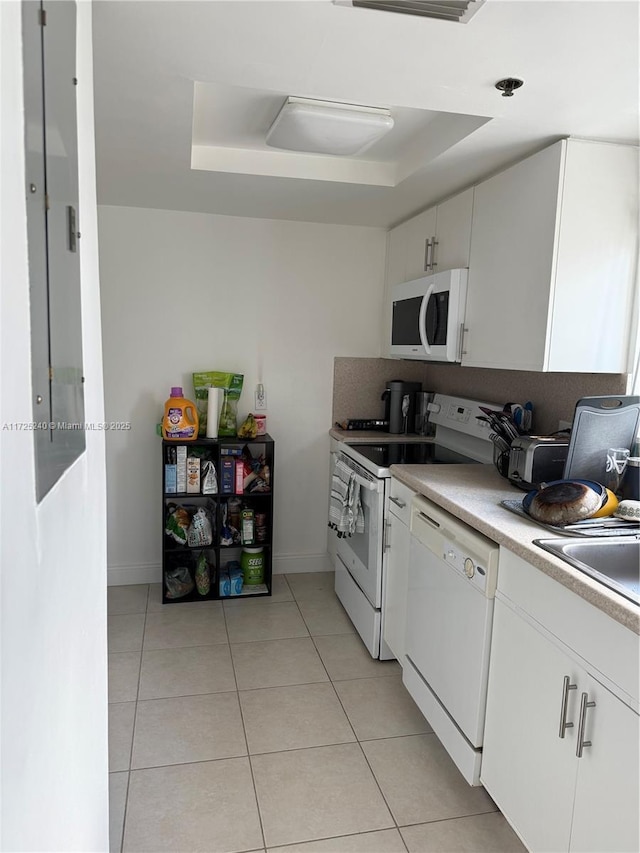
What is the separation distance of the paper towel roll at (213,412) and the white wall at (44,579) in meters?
1.77

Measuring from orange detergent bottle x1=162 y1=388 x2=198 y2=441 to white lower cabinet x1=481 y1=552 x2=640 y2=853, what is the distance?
76.0 inches

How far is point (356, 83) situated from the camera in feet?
5.26

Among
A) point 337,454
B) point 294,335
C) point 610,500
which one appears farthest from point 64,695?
point 294,335

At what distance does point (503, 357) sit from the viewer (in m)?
2.21

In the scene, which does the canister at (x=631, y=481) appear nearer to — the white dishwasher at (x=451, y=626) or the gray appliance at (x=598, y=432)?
the gray appliance at (x=598, y=432)

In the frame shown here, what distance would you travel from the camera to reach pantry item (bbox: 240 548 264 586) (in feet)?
10.8

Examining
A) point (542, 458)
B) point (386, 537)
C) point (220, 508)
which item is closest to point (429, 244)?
point (542, 458)

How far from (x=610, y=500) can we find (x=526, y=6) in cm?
130

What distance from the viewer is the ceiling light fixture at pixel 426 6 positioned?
1.21 meters

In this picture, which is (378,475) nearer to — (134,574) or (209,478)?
(209,478)

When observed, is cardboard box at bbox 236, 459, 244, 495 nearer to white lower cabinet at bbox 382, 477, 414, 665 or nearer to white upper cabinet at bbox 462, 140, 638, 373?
white lower cabinet at bbox 382, 477, 414, 665

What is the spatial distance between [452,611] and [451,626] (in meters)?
0.05

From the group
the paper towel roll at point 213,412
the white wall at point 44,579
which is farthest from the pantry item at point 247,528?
the white wall at point 44,579

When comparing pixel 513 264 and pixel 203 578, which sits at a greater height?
pixel 513 264
